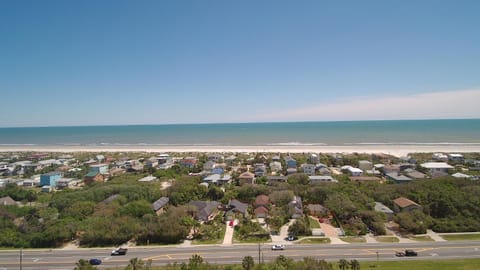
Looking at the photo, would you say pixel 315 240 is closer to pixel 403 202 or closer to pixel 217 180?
pixel 403 202

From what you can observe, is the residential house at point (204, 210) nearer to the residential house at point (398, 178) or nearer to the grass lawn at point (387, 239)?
the grass lawn at point (387, 239)

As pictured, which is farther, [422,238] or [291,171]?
[291,171]

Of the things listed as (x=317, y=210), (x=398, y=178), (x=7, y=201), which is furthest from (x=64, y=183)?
(x=398, y=178)

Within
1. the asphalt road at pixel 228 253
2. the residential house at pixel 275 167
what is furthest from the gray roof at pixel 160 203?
the residential house at pixel 275 167

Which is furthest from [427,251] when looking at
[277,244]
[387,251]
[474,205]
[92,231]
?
[92,231]

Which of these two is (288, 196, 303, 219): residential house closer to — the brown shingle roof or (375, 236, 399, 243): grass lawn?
(375, 236, 399, 243): grass lawn

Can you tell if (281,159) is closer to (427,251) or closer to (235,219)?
(235,219)
